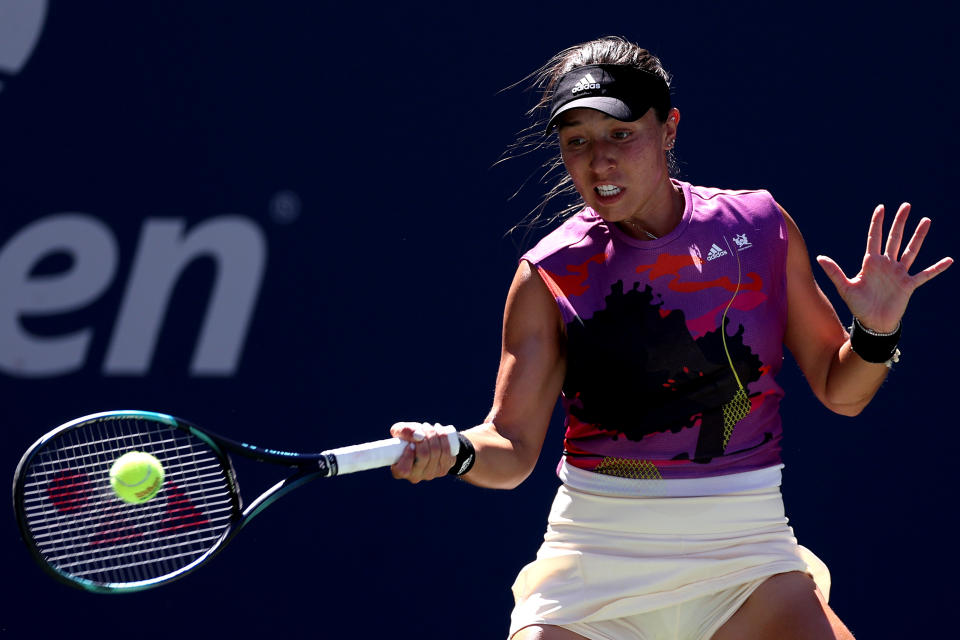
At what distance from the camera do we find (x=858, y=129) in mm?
3605

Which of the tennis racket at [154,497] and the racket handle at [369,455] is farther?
the racket handle at [369,455]

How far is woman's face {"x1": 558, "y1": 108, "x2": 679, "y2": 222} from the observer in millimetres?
2354

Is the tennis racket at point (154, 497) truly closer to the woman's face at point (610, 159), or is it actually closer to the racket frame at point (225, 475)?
the racket frame at point (225, 475)

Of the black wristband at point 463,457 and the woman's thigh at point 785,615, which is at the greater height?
the black wristband at point 463,457

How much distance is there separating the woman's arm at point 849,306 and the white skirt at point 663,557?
0.29 m

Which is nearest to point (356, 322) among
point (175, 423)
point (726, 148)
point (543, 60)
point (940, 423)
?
point (543, 60)

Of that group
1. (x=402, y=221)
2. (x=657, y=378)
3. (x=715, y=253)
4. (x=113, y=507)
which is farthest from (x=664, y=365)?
(x=402, y=221)

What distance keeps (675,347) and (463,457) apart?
1.51ft

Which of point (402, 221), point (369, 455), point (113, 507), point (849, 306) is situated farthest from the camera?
point (402, 221)

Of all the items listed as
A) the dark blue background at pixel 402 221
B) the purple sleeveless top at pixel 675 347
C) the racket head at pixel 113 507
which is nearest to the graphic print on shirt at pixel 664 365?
the purple sleeveless top at pixel 675 347

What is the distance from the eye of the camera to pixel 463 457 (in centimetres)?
228

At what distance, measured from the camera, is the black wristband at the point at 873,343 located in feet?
7.60

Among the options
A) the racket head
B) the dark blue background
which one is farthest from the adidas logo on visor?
the dark blue background

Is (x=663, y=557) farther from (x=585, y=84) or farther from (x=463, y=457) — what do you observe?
(x=585, y=84)
